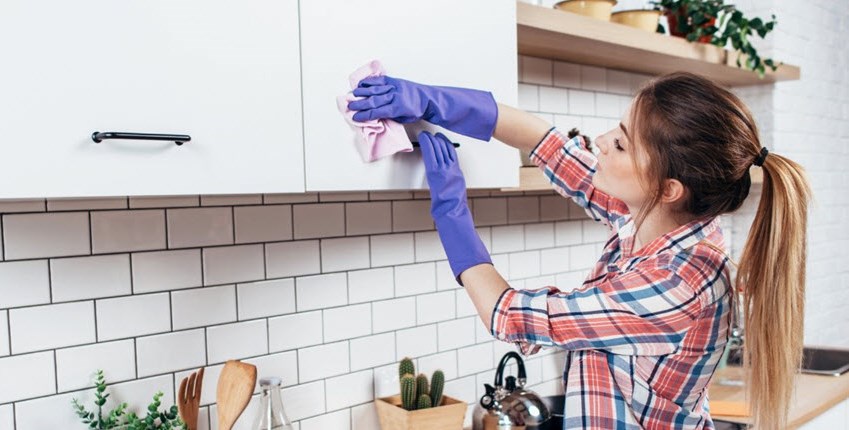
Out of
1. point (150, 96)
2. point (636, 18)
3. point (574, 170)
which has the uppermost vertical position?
point (636, 18)

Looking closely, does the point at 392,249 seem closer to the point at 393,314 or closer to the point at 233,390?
the point at 393,314

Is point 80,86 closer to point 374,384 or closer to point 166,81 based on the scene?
point 166,81

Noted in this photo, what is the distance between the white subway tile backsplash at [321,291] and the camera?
195cm

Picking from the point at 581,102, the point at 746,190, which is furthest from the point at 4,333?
the point at 581,102

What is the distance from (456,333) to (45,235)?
1173mm

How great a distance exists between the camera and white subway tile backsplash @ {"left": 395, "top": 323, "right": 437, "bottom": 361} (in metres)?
2.19

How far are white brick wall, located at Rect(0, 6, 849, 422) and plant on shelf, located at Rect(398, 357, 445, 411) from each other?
11 cm

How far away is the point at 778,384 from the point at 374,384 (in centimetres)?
97

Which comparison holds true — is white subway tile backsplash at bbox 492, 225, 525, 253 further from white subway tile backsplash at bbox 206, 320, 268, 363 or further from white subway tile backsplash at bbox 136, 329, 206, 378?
white subway tile backsplash at bbox 136, 329, 206, 378

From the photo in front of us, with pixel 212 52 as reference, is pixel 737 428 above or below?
below

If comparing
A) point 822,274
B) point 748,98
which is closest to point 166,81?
point 748,98

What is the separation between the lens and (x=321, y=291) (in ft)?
6.54

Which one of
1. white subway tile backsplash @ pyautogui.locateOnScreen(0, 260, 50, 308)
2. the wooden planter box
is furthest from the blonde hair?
white subway tile backsplash @ pyautogui.locateOnScreen(0, 260, 50, 308)

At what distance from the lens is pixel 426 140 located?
61.6 inches
